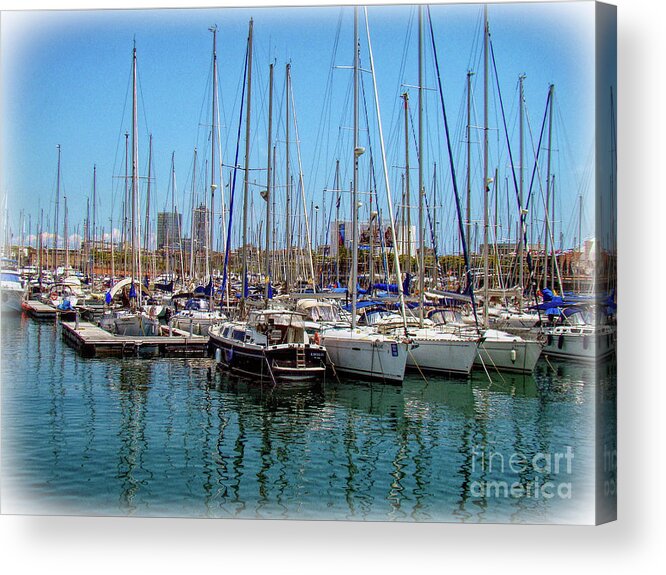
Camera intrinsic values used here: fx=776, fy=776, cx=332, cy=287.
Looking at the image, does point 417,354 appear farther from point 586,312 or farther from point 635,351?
point 635,351

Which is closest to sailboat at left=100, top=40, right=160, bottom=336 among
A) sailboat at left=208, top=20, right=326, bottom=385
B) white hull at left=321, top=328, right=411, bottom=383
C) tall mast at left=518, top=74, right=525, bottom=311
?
sailboat at left=208, top=20, right=326, bottom=385

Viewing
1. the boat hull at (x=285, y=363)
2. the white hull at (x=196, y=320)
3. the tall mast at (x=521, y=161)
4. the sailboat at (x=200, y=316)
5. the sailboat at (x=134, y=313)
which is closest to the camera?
the tall mast at (x=521, y=161)

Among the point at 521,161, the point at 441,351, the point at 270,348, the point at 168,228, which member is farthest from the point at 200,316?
the point at 521,161

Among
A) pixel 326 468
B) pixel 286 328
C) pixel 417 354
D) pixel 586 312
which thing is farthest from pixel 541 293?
pixel 326 468

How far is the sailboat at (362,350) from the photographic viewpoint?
18.7m

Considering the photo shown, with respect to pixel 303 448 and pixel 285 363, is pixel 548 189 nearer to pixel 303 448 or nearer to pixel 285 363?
pixel 285 363

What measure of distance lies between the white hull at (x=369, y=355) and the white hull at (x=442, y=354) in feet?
3.20

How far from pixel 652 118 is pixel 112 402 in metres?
12.3

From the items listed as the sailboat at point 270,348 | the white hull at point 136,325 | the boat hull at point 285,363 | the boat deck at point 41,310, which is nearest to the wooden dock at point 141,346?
the white hull at point 136,325

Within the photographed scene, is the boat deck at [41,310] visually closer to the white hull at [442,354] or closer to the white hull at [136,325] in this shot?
the white hull at [136,325]

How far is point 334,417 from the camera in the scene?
15.8 m

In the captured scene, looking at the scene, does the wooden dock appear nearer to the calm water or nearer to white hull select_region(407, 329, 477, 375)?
Result: the calm water

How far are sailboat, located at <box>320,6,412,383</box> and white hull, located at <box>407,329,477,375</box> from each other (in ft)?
3.22

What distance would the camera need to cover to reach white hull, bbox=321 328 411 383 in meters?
18.8
